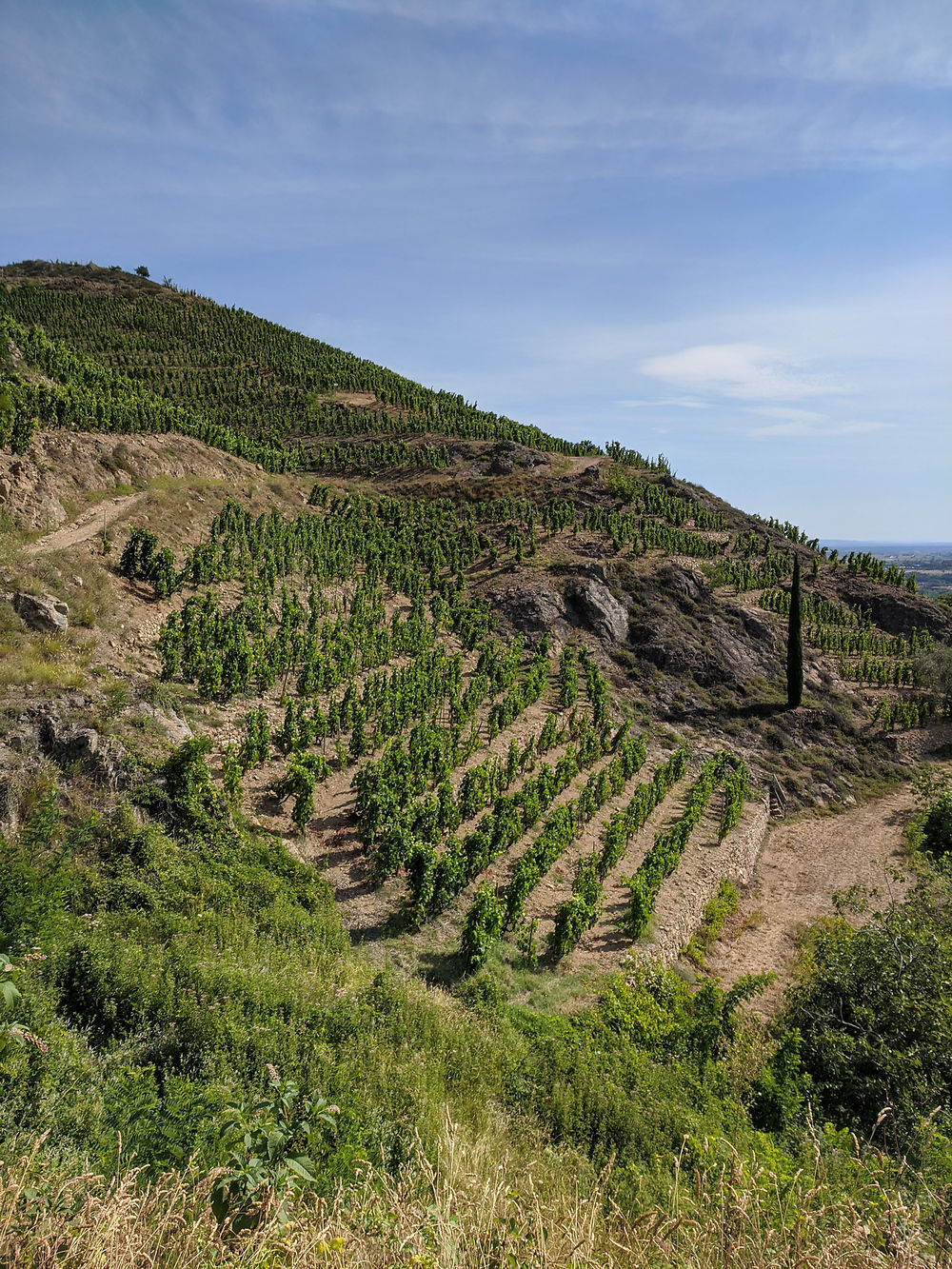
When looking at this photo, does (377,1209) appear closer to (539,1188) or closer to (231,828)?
(539,1188)

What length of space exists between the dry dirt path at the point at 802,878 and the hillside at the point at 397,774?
0.26 meters

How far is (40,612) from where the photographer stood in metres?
12.8

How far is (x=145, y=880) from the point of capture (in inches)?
340

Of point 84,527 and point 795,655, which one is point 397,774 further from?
point 795,655

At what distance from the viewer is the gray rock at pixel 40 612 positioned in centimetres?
1259

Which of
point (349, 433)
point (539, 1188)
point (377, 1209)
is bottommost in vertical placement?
point (539, 1188)

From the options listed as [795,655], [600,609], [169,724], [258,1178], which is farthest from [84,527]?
[795,655]

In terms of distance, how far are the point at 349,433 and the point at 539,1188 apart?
51.2 m

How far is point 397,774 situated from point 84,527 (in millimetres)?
13420

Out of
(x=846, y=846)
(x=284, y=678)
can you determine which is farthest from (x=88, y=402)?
(x=846, y=846)

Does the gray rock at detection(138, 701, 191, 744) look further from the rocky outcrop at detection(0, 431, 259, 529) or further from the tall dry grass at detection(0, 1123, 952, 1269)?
the rocky outcrop at detection(0, 431, 259, 529)

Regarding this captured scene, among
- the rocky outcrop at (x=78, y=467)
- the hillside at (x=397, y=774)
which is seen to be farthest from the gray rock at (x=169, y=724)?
the rocky outcrop at (x=78, y=467)

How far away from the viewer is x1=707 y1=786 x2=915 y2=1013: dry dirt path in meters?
14.0

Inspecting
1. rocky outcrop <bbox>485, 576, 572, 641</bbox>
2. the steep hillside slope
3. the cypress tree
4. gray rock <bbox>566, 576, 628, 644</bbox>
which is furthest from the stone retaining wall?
rocky outcrop <bbox>485, 576, 572, 641</bbox>
